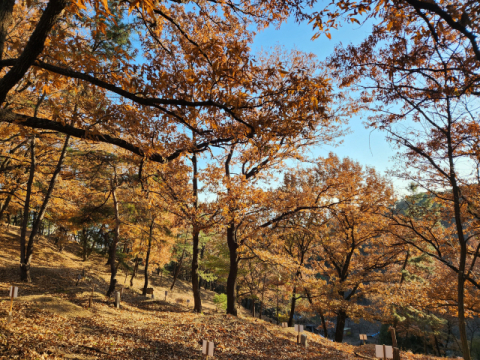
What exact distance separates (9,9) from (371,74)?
682 cm

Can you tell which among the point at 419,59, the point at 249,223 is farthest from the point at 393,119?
the point at 249,223

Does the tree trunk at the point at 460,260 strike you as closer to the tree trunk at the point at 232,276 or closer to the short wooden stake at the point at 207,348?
the short wooden stake at the point at 207,348

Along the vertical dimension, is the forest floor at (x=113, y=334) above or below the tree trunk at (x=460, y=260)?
below

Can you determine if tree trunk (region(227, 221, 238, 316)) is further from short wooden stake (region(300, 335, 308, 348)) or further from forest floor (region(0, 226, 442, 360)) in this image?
short wooden stake (region(300, 335, 308, 348))

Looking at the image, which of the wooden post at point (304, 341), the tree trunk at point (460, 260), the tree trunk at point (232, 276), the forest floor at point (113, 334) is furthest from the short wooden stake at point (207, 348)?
the tree trunk at point (232, 276)

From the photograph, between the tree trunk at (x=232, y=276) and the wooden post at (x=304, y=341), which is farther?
the tree trunk at (x=232, y=276)

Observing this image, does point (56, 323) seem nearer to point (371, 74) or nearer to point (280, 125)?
point (280, 125)

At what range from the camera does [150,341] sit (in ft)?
22.5

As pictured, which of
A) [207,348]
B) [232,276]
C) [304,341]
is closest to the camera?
[207,348]

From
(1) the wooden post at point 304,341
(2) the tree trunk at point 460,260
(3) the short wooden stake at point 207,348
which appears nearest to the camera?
(3) the short wooden stake at point 207,348

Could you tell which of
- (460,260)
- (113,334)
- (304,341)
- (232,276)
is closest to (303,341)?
(304,341)

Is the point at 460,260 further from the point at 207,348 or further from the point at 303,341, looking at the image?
the point at 207,348

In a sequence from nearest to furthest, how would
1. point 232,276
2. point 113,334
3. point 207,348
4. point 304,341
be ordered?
point 207,348 → point 113,334 → point 304,341 → point 232,276

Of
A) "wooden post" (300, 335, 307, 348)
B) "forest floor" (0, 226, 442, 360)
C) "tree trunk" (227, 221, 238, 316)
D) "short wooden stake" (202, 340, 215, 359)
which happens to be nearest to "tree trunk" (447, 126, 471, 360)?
"forest floor" (0, 226, 442, 360)
